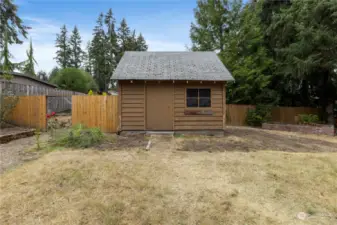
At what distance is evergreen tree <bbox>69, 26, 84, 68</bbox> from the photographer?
37469 mm

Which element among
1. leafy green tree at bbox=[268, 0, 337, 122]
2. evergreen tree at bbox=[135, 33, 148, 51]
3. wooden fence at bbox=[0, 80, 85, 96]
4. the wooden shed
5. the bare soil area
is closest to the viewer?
the bare soil area

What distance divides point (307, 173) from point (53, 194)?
4731 mm

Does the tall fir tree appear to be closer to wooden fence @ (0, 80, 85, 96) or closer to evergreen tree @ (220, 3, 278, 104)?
wooden fence @ (0, 80, 85, 96)

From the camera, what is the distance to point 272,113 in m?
14.5

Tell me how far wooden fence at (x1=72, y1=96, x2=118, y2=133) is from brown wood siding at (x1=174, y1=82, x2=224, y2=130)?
2.57m

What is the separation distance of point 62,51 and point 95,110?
1329 inches

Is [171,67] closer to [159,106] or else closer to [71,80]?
[159,106]

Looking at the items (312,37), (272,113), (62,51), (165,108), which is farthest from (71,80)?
(312,37)

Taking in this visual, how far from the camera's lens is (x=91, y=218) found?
2697 mm

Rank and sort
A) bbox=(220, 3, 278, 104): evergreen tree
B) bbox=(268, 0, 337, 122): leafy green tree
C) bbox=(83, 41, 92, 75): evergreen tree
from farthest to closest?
bbox=(83, 41, 92, 75): evergreen tree, bbox=(220, 3, 278, 104): evergreen tree, bbox=(268, 0, 337, 122): leafy green tree

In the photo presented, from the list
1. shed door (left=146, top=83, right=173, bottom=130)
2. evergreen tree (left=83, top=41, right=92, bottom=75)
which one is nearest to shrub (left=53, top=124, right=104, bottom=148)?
shed door (left=146, top=83, right=173, bottom=130)

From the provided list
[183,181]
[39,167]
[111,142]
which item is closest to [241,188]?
[183,181]

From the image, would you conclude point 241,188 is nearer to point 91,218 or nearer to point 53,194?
point 91,218

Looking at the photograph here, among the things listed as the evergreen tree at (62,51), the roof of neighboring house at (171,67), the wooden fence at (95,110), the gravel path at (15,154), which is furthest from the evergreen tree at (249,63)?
the evergreen tree at (62,51)
